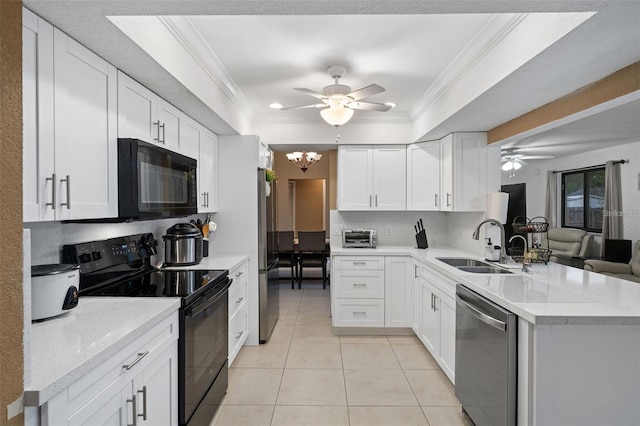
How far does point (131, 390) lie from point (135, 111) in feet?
4.89

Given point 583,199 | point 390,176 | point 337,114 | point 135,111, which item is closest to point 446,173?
point 390,176

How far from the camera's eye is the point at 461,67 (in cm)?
255

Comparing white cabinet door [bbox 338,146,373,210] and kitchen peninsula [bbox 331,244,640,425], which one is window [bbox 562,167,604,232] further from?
kitchen peninsula [bbox 331,244,640,425]

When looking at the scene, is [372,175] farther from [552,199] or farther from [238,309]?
[552,199]

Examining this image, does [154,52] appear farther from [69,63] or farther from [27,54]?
[27,54]

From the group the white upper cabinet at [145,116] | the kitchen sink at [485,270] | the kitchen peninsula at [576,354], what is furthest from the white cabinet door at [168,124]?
the kitchen sink at [485,270]

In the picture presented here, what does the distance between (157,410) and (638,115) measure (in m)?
4.18

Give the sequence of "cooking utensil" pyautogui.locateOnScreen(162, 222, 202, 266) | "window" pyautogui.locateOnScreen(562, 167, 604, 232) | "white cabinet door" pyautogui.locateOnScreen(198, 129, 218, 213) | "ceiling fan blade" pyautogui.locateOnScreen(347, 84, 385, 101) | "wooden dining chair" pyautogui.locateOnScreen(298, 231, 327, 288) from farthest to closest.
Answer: "wooden dining chair" pyautogui.locateOnScreen(298, 231, 327, 288)
"window" pyautogui.locateOnScreen(562, 167, 604, 232)
"white cabinet door" pyautogui.locateOnScreen(198, 129, 218, 213)
"cooking utensil" pyautogui.locateOnScreen(162, 222, 202, 266)
"ceiling fan blade" pyautogui.locateOnScreen(347, 84, 385, 101)

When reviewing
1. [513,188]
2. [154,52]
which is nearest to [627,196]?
[513,188]

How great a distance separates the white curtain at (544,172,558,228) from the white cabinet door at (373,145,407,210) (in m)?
3.04

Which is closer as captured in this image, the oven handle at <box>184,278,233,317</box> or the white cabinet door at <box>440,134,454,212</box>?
the oven handle at <box>184,278,233,317</box>

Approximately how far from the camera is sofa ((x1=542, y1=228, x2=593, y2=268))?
472 cm

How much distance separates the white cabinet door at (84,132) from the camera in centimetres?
143

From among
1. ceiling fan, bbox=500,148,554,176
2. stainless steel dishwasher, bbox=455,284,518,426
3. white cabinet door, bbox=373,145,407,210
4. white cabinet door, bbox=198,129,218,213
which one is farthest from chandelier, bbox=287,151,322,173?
stainless steel dishwasher, bbox=455,284,518,426
